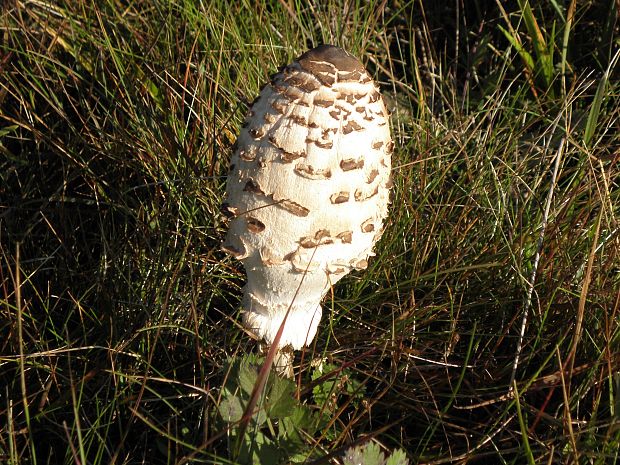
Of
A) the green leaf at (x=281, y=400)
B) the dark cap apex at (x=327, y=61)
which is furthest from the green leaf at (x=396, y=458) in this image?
the dark cap apex at (x=327, y=61)

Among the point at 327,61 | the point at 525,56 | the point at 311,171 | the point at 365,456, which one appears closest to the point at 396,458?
the point at 365,456

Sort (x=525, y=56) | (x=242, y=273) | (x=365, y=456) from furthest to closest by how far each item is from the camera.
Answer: (x=525, y=56) → (x=242, y=273) → (x=365, y=456)

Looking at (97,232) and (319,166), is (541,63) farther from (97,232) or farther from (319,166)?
(97,232)

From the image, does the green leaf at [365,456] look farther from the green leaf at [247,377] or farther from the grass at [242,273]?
the green leaf at [247,377]

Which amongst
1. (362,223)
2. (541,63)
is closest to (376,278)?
(362,223)

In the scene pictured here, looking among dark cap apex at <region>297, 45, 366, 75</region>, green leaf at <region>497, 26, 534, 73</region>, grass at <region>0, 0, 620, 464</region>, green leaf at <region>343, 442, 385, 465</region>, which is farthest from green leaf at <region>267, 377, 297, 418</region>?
green leaf at <region>497, 26, 534, 73</region>

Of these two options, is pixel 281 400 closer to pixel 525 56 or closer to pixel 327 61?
pixel 327 61

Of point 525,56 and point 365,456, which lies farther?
point 525,56
